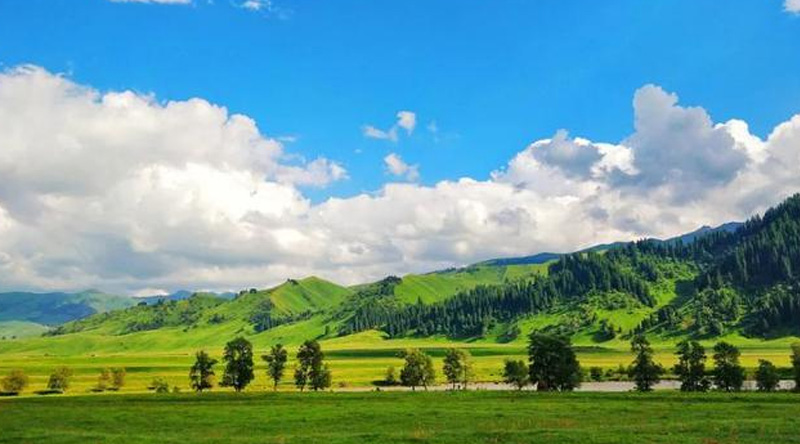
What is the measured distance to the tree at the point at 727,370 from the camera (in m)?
131

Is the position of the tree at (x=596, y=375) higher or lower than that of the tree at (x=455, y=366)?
lower

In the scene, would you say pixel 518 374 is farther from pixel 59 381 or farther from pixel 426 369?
pixel 59 381

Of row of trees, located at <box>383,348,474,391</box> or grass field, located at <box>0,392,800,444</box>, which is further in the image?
row of trees, located at <box>383,348,474,391</box>

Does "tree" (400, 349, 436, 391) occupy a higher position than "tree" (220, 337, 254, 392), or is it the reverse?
"tree" (220, 337, 254, 392)

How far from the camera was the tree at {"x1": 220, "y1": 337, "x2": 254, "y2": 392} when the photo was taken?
546ft

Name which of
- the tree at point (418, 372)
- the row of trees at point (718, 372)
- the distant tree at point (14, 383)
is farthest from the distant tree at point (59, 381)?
the row of trees at point (718, 372)

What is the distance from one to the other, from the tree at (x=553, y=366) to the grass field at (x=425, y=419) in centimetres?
3478

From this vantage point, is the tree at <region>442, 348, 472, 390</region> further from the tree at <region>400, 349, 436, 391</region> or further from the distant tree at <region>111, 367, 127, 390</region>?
the distant tree at <region>111, 367, 127, 390</region>

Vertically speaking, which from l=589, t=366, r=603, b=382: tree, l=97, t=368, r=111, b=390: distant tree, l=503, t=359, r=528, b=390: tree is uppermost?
l=97, t=368, r=111, b=390: distant tree

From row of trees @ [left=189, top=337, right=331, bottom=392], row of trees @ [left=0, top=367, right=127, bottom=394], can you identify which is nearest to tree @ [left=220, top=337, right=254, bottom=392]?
row of trees @ [left=189, top=337, right=331, bottom=392]

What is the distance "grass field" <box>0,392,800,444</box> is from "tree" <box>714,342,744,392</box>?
3942 centimetres

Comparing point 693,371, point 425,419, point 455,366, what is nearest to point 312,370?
point 455,366

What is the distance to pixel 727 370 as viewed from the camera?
131m

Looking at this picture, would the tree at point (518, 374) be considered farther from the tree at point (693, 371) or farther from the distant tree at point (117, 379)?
the distant tree at point (117, 379)
